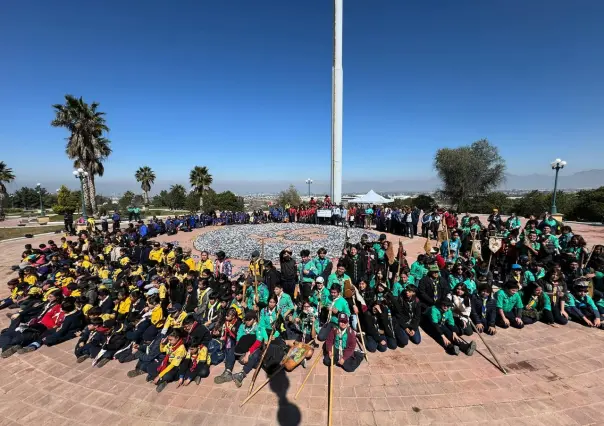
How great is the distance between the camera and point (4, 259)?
13805 millimetres

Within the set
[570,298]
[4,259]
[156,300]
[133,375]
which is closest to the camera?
[133,375]

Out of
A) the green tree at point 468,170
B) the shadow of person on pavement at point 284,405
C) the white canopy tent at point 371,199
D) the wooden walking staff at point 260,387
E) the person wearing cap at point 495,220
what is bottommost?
the shadow of person on pavement at point 284,405

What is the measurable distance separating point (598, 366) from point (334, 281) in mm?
5270

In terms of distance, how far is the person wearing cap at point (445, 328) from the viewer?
571cm

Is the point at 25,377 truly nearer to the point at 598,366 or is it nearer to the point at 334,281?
the point at 334,281

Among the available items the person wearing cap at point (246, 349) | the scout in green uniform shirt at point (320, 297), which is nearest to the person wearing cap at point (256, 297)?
the person wearing cap at point (246, 349)

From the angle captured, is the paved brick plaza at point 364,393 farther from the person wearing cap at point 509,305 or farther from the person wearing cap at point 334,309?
→ the person wearing cap at point 509,305

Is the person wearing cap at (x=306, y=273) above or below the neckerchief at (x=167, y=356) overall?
above

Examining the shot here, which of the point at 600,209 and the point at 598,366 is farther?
the point at 600,209

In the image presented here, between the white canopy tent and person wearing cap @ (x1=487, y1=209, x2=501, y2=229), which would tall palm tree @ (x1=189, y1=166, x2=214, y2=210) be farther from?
person wearing cap @ (x1=487, y1=209, x2=501, y2=229)

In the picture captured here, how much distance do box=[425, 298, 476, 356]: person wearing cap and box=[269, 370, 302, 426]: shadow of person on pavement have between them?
3.52 m

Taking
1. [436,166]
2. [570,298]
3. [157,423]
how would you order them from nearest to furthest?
1. [157,423]
2. [570,298]
3. [436,166]

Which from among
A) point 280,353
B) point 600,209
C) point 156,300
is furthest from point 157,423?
point 600,209

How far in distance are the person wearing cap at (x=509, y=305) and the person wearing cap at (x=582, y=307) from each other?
1430 millimetres
